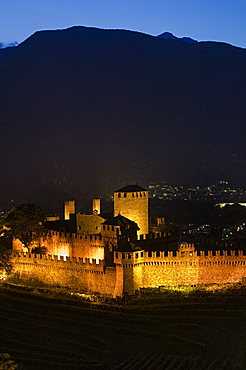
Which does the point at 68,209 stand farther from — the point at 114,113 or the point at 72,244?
the point at 114,113

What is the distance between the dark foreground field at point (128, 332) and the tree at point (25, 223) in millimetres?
5824

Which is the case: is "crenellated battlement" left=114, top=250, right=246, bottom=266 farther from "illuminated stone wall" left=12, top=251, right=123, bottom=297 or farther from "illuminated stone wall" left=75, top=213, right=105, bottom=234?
"illuminated stone wall" left=75, top=213, right=105, bottom=234

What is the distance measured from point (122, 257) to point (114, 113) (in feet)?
403

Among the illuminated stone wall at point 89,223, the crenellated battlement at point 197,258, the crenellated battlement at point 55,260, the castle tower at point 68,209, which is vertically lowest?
the crenellated battlement at point 55,260

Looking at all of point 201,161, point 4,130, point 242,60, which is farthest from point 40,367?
point 242,60

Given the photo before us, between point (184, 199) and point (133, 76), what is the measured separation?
2545 inches

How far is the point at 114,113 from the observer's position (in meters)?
154

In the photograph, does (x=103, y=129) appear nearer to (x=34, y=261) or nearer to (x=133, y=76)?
(x=133, y=76)

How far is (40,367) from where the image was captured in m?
26.5

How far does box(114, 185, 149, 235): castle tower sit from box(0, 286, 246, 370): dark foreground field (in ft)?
24.9

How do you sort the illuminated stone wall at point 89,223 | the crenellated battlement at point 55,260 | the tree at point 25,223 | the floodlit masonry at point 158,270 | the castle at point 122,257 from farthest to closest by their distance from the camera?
the illuminated stone wall at point 89,223
the tree at point 25,223
the crenellated battlement at point 55,260
the castle at point 122,257
the floodlit masonry at point 158,270

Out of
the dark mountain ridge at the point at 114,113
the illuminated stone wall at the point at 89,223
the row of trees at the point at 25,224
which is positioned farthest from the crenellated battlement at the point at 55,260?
the dark mountain ridge at the point at 114,113

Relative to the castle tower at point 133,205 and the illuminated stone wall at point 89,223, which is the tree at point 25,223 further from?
the castle tower at point 133,205

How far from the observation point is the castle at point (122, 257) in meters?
34.1
